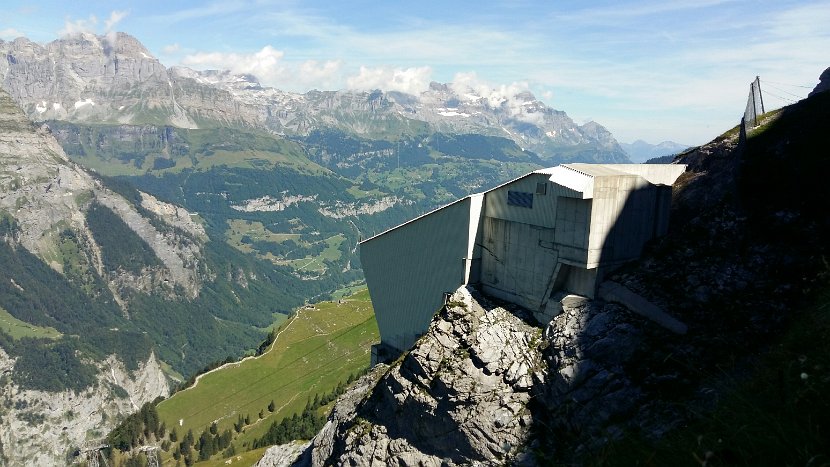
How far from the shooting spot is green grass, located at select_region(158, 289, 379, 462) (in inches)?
5217

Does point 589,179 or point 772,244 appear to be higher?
point 589,179

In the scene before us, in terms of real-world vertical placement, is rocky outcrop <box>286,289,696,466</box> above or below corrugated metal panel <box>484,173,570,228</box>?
below

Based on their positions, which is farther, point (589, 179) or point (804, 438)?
point (589, 179)

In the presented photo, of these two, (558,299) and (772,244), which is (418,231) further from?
(772,244)

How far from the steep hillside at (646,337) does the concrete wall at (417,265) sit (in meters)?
3.40

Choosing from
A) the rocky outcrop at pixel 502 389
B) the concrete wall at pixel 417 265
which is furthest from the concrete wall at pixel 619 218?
the concrete wall at pixel 417 265

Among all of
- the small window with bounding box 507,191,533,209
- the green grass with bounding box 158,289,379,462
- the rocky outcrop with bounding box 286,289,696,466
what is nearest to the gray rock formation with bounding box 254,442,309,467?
the rocky outcrop with bounding box 286,289,696,466

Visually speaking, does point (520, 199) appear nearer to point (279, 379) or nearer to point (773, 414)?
point (773, 414)

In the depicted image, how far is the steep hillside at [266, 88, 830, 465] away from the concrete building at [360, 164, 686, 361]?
4.32ft

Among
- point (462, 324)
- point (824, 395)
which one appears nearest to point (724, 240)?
point (462, 324)

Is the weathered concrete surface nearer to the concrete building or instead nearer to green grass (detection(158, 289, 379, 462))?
the concrete building

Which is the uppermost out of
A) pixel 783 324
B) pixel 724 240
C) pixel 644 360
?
pixel 724 240

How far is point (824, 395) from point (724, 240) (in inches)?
934

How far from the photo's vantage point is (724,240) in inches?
1096
